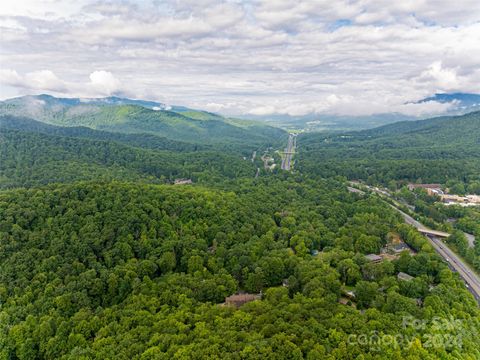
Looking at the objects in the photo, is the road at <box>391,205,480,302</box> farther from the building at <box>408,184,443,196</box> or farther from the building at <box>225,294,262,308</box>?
the building at <box>408,184,443,196</box>

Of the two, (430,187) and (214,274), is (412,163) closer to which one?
(430,187)

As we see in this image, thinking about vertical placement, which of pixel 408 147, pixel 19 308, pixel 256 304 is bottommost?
pixel 19 308

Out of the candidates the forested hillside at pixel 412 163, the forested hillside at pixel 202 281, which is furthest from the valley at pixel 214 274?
the forested hillside at pixel 412 163

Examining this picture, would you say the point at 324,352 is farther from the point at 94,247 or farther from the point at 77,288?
the point at 94,247

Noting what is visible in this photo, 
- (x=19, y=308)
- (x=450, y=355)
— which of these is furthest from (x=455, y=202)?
(x=19, y=308)

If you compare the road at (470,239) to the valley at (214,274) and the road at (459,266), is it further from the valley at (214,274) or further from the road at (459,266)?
the road at (459,266)

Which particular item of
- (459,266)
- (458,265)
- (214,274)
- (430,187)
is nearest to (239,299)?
(214,274)
